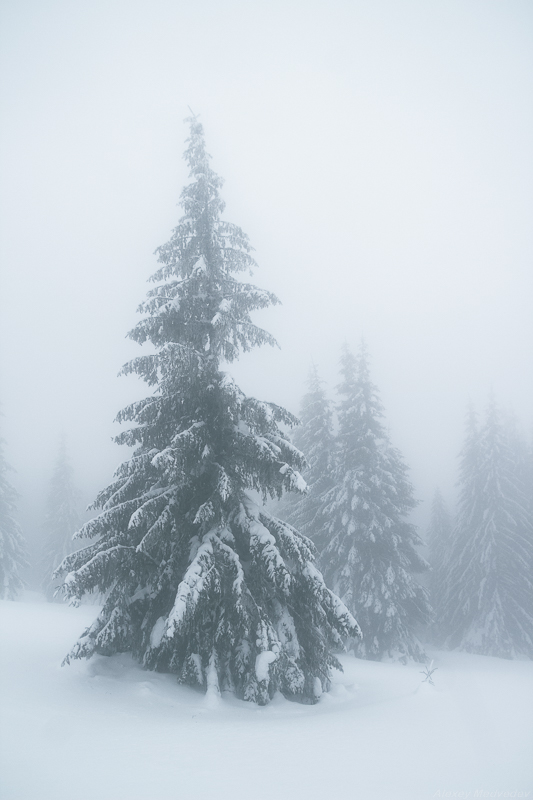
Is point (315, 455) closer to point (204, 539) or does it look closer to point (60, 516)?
point (204, 539)

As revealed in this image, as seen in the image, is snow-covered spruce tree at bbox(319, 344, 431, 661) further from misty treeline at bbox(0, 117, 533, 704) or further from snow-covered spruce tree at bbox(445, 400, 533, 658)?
misty treeline at bbox(0, 117, 533, 704)

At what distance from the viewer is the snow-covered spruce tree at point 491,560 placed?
77.7 feet

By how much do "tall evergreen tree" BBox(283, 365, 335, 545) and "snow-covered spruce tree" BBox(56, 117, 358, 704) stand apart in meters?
12.2

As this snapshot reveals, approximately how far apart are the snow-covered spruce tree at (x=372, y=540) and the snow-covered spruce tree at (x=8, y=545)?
22849mm

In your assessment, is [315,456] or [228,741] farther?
[315,456]

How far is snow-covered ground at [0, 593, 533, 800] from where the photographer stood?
5469 millimetres

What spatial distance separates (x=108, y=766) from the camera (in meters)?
5.66

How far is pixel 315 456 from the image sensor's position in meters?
23.1

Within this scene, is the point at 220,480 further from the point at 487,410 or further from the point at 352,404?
the point at 487,410

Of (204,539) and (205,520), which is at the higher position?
(205,520)

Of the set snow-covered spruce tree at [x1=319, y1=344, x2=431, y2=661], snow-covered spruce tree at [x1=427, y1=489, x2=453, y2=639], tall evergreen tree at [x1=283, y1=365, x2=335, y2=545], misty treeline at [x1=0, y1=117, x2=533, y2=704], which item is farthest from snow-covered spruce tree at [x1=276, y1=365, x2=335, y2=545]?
snow-covered spruce tree at [x1=427, y1=489, x2=453, y2=639]

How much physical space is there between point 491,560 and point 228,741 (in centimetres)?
2221

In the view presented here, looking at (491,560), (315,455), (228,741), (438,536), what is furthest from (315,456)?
(438,536)

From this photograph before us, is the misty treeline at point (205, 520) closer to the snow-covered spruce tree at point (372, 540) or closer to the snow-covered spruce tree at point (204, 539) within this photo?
the snow-covered spruce tree at point (204, 539)
